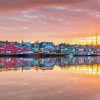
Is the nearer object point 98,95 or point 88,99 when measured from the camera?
point 88,99

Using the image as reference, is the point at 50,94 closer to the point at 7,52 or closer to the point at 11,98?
the point at 11,98

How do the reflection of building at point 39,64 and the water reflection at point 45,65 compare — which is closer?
the water reflection at point 45,65

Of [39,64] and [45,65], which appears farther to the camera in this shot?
[39,64]

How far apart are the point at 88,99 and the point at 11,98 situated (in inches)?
138

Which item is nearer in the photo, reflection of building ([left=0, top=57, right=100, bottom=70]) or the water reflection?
the water reflection

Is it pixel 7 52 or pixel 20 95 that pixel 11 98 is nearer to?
pixel 20 95

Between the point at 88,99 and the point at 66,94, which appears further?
the point at 66,94

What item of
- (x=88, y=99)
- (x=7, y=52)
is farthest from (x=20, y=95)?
(x=7, y=52)

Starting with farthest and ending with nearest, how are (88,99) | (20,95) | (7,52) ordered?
(7,52)
(20,95)
(88,99)

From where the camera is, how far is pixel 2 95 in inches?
678

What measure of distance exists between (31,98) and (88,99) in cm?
258

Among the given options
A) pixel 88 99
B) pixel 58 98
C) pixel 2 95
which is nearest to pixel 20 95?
pixel 2 95

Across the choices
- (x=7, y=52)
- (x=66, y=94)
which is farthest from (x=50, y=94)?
(x=7, y=52)

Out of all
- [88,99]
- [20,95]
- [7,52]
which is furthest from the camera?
[7,52]
